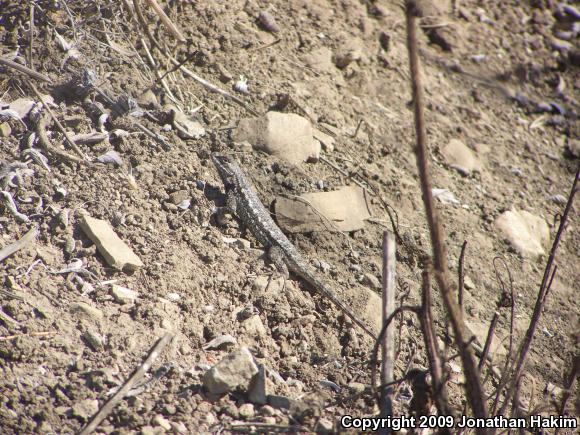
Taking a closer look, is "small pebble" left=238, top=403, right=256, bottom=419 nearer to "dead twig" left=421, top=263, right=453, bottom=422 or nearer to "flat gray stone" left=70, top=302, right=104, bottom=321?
"flat gray stone" left=70, top=302, right=104, bottom=321

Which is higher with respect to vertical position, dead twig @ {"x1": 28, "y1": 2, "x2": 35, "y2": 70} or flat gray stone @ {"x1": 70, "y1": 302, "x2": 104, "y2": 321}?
dead twig @ {"x1": 28, "y1": 2, "x2": 35, "y2": 70}

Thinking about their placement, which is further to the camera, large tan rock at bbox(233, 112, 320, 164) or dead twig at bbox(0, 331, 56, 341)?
large tan rock at bbox(233, 112, 320, 164)

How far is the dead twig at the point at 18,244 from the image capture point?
340 cm

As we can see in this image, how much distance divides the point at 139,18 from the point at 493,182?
3.76m

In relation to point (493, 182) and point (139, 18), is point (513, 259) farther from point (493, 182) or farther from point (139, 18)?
point (139, 18)

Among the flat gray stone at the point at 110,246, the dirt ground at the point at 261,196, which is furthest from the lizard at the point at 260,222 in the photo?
the flat gray stone at the point at 110,246

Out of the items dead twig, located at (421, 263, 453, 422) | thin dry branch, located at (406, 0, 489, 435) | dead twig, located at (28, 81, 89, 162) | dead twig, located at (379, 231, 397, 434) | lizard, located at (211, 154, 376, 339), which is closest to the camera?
thin dry branch, located at (406, 0, 489, 435)

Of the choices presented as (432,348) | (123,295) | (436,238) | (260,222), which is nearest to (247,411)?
(123,295)

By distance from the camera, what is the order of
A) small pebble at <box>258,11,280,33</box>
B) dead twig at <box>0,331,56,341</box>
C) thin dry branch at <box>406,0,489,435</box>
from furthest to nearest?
small pebble at <box>258,11,280,33</box> → dead twig at <box>0,331,56,341</box> → thin dry branch at <box>406,0,489,435</box>

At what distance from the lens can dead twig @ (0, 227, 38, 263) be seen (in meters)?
3.40

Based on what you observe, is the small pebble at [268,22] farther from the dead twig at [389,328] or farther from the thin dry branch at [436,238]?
the thin dry branch at [436,238]

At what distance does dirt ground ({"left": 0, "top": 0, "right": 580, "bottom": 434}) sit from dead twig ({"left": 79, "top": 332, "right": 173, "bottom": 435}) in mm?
76

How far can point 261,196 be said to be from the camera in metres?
4.79

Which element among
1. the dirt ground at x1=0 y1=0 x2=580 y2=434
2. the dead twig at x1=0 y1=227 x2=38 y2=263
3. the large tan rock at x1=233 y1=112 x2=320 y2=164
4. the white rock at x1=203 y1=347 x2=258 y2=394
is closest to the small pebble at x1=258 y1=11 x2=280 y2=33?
the dirt ground at x1=0 y1=0 x2=580 y2=434
